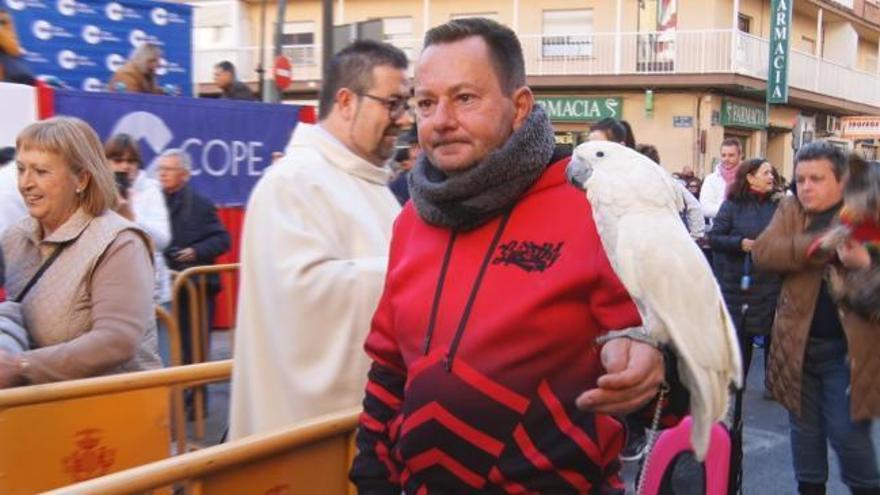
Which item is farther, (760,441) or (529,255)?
(760,441)

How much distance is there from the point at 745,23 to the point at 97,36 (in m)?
22.0

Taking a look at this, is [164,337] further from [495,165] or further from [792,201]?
[495,165]

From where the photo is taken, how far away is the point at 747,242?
7.04 m

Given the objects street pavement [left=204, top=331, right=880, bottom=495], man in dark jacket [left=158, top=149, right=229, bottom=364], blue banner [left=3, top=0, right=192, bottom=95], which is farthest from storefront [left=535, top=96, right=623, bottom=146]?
man in dark jacket [left=158, top=149, right=229, bottom=364]

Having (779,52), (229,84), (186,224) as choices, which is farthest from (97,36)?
(779,52)

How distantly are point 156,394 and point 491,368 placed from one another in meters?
1.65

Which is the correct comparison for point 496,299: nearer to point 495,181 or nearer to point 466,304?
point 466,304

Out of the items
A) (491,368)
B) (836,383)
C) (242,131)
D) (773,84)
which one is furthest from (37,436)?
(773,84)

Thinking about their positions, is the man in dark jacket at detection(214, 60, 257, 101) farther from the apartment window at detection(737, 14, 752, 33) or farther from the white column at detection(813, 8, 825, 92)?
the white column at detection(813, 8, 825, 92)

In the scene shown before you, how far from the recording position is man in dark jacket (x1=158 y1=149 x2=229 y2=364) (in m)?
6.37

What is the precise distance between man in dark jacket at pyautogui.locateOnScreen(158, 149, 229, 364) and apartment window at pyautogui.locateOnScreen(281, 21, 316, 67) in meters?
23.5

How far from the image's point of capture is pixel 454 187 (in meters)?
1.87

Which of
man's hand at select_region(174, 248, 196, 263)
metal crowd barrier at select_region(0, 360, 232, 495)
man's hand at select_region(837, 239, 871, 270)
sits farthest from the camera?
man's hand at select_region(174, 248, 196, 263)

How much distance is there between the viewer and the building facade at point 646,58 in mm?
24953
